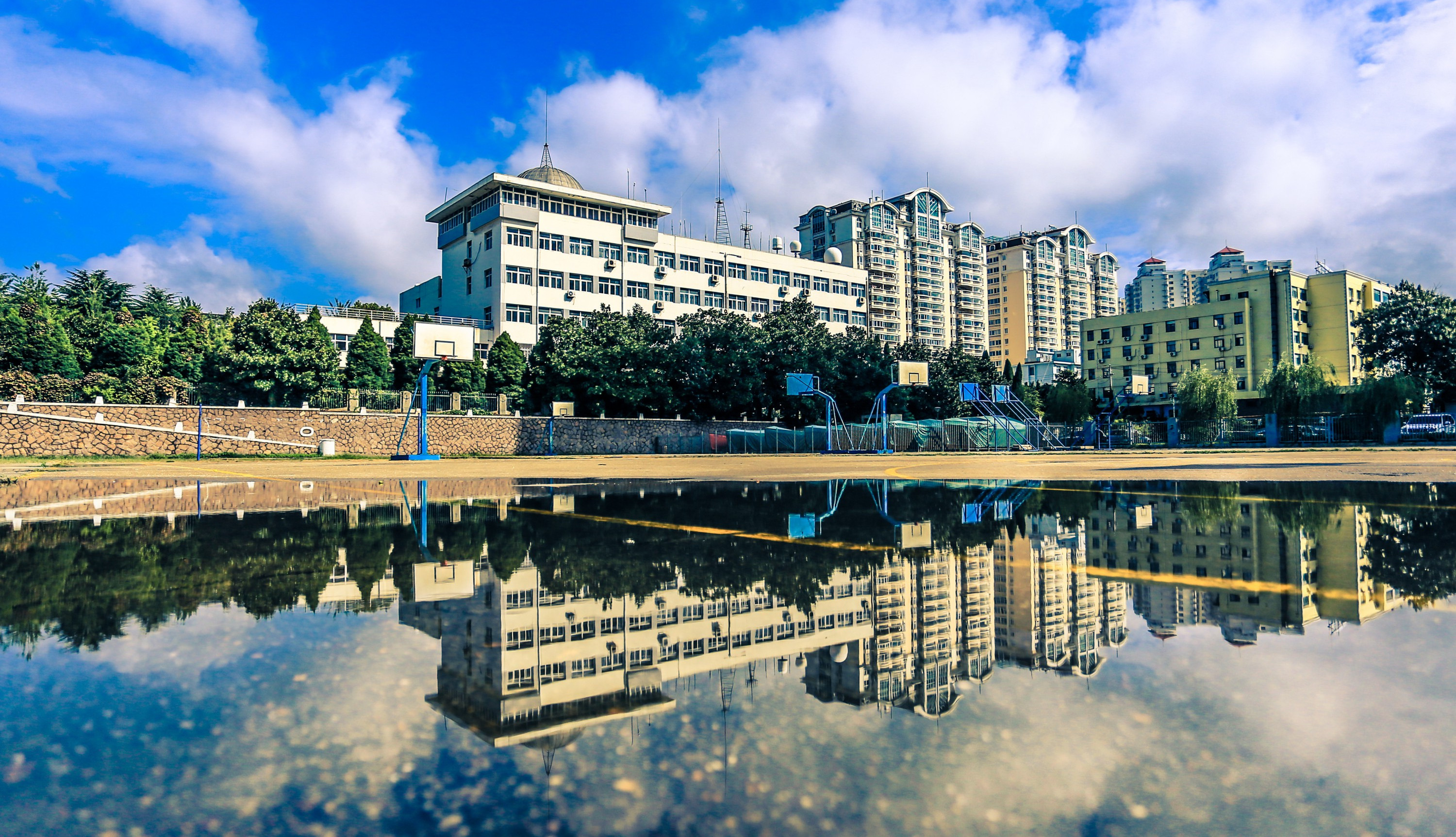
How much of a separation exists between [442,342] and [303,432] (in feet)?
23.7

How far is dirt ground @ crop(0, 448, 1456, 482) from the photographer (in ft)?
51.8

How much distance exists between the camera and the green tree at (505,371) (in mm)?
44469

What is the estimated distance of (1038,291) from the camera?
447ft

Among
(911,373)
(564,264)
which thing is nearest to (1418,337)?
(911,373)

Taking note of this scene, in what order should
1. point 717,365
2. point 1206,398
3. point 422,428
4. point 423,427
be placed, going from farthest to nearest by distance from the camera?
1. point 1206,398
2. point 717,365
3. point 422,428
4. point 423,427

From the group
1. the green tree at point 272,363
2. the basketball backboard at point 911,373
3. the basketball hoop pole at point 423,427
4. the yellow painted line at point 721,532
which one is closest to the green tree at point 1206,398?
the basketball backboard at point 911,373

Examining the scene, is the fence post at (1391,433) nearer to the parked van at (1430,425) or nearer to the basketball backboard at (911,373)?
the parked van at (1430,425)

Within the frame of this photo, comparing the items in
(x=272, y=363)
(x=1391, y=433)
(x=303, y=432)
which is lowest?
(x=1391, y=433)

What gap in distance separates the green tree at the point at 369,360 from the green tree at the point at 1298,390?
54.8 m

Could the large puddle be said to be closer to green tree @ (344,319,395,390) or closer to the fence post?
green tree @ (344,319,395,390)

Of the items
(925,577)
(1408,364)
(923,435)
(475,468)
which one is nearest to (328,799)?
(925,577)

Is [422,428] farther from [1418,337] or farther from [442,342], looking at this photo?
[1418,337]

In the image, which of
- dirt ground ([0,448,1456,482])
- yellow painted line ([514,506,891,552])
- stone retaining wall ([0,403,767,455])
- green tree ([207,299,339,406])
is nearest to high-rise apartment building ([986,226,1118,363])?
stone retaining wall ([0,403,767,455])

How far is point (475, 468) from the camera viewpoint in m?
24.6
